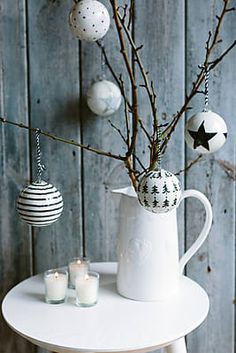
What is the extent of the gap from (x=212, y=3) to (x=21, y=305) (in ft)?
2.64

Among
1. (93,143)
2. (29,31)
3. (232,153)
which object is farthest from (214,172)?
(29,31)

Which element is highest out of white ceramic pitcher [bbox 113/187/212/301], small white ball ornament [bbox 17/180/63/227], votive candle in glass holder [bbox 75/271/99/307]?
small white ball ornament [bbox 17/180/63/227]

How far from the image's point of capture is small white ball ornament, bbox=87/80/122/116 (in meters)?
1.29

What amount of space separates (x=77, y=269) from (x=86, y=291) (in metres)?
0.12

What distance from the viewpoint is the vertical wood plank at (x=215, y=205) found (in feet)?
4.45

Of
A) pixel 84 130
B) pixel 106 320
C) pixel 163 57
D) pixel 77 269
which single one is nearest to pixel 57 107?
pixel 84 130

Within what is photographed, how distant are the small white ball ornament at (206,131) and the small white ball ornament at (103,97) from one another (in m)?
0.25

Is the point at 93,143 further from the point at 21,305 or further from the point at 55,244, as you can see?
the point at 21,305

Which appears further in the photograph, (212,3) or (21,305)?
(212,3)

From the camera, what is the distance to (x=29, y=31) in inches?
53.3

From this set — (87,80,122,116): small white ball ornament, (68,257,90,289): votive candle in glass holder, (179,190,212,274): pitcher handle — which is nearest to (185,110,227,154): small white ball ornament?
(179,190,212,274): pitcher handle

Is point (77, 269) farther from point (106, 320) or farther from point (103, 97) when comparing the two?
point (103, 97)

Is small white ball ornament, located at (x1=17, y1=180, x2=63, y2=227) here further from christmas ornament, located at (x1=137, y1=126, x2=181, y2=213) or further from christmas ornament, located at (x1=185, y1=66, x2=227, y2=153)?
christmas ornament, located at (x1=185, y1=66, x2=227, y2=153)

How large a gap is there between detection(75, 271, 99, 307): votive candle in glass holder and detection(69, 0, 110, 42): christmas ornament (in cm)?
48
